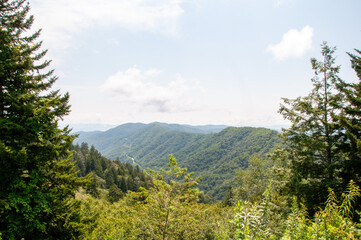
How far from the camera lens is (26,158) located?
256 inches

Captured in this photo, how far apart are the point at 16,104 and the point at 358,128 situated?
18.5 metres

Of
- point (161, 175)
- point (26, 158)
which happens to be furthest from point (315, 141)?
point (26, 158)

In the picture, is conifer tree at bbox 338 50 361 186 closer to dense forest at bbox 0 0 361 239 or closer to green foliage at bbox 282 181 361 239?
dense forest at bbox 0 0 361 239

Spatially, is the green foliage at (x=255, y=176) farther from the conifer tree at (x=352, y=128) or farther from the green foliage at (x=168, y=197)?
the green foliage at (x=168, y=197)

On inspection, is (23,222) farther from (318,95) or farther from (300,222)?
(318,95)

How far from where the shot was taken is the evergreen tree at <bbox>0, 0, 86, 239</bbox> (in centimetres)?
637

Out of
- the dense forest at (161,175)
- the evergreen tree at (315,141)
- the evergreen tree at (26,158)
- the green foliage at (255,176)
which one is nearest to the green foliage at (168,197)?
the dense forest at (161,175)

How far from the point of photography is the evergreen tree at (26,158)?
6.37m

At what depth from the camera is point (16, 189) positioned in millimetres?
6582

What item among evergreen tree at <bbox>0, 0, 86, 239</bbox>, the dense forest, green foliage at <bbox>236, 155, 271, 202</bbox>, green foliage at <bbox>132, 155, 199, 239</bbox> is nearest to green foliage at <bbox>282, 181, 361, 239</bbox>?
the dense forest

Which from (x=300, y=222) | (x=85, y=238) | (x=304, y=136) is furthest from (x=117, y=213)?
(x=300, y=222)

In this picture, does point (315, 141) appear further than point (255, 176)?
No

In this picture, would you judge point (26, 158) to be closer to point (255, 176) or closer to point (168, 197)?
point (168, 197)

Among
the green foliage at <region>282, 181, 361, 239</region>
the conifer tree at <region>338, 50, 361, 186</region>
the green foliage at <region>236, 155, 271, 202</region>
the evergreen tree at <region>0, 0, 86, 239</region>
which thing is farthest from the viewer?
the green foliage at <region>236, 155, 271, 202</region>
